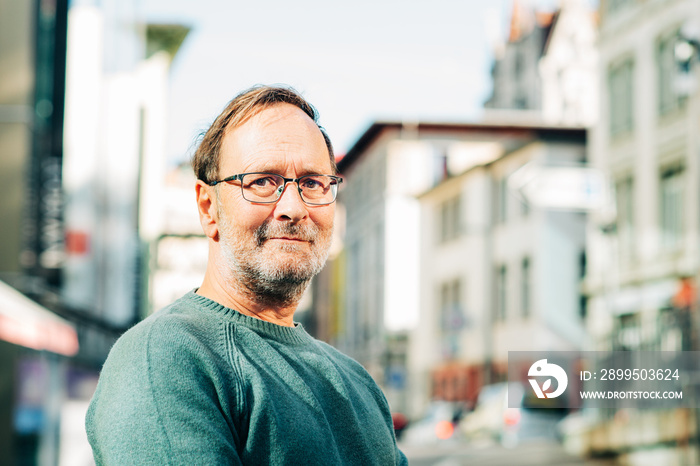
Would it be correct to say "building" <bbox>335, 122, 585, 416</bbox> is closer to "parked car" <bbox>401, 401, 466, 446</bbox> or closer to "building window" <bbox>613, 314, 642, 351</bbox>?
"parked car" <bbox>401, 401, 466, 446</bbox>

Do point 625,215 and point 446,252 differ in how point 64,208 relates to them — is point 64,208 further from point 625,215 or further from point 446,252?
point 446,252

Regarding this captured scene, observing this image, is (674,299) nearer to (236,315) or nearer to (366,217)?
(236,315)

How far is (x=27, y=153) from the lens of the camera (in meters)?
16.7

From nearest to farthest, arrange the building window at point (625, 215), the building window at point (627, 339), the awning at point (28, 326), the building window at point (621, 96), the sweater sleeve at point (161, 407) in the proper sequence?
1. the sweater sleeve at point (161, 407)
2. the awning at point (28, 326)
3. the building window at point (627, 339)
4. the building window at point (625, 215)
5. the building window at point (621, 96)

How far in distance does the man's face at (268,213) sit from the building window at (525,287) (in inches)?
1516

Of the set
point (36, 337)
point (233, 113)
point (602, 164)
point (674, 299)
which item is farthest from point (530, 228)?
point (233, 113)

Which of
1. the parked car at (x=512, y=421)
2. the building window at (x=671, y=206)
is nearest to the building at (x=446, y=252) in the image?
the parked car at (x=512, y=421)

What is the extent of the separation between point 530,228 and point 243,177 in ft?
126

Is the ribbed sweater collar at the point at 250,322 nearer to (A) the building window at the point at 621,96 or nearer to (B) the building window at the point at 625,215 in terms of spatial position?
(B) the building window at the point at 625,215

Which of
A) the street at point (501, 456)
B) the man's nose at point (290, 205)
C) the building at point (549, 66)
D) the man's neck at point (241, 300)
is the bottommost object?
the street at point (501, 456)

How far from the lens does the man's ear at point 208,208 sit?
211cm

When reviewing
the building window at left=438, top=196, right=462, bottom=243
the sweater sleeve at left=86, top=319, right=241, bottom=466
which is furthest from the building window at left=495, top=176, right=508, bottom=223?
the sweater sleeve at left=86, top=319, right=241, bottom=466

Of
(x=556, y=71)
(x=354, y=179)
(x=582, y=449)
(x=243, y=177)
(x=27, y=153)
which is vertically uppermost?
(x=556, y=71)

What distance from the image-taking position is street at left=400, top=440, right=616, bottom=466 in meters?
18.5
